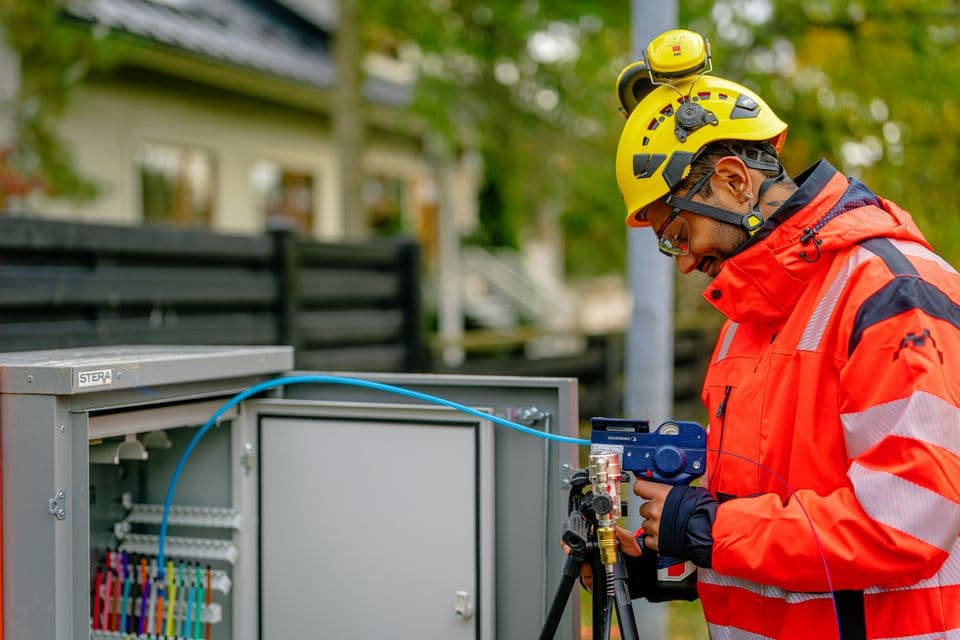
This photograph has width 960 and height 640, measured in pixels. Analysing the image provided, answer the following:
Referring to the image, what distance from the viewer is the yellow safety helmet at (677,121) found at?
2150 mm

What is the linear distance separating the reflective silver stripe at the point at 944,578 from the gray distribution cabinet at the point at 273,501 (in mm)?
711

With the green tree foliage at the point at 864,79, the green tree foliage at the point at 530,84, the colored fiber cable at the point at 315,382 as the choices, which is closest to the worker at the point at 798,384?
the colored fiber cable at the point at 315,382

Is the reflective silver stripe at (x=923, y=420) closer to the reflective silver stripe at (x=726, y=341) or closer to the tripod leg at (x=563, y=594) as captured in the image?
the reflective silver stripe at (x=726, y=341)

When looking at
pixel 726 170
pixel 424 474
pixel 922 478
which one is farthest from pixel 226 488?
pixel 922 478

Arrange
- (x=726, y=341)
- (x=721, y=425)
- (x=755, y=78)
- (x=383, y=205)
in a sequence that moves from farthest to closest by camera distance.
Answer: (x=383, y=205)
(x=755, y=78)
(x=726, y=341)
(x=721, y=425)

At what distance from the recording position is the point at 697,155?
2.16 m

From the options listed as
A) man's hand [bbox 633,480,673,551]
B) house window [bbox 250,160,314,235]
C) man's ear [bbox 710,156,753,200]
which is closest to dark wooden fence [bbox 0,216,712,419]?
man's hand [bbox 633,480,673,551]

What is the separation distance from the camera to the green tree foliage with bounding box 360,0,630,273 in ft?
28.7

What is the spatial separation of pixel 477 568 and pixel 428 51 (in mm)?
7411

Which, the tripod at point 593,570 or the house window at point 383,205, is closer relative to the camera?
the tripod at point 593,570

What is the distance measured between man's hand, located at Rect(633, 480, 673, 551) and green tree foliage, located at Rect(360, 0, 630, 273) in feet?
21.8

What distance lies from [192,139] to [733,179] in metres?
10.6

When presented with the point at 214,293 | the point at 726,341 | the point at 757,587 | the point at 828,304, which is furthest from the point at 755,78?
the point at 757,587

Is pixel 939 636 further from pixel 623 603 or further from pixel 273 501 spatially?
pixel 273 501
